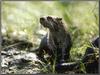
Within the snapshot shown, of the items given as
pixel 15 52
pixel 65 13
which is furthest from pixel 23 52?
pixel 65 13

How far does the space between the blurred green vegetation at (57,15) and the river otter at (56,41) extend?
0.21 feet

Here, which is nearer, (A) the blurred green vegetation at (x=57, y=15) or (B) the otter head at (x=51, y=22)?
(B) the otter head at (x=51, y=22)

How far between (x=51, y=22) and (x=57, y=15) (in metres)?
0.23

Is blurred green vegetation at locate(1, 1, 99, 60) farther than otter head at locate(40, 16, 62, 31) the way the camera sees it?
Yes

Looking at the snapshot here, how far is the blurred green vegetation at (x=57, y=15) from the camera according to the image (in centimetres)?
417

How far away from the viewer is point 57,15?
4.30 metres

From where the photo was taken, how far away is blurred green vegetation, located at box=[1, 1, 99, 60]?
4.17 meters

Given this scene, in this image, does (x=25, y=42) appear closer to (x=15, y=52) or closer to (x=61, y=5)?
(x=15, y=52)

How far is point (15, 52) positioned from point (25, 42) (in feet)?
0.50

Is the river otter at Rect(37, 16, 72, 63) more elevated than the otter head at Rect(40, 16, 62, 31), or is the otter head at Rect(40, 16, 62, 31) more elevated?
the otter head at Rect(40, 16, 62, 31)

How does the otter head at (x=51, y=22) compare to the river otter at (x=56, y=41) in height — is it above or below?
above

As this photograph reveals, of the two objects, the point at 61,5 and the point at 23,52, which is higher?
the point at 61,5

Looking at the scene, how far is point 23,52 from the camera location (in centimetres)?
417

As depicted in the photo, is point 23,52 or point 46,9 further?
point 46,9
